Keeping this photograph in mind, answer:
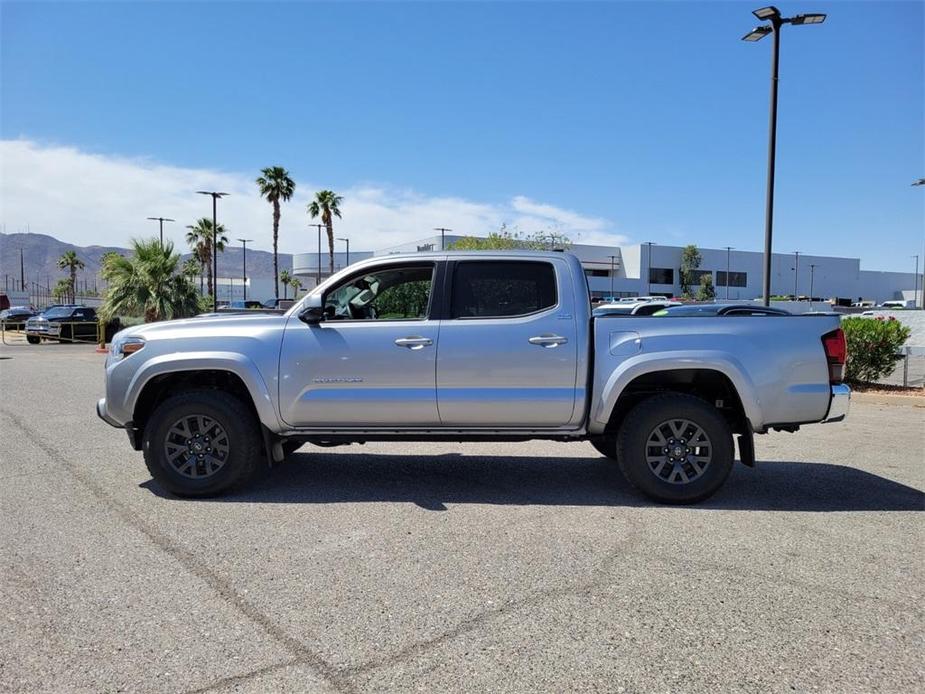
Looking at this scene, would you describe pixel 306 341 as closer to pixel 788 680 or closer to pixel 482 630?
pixel 482 630

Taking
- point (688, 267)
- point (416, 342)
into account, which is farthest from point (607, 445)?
point (688, 267)

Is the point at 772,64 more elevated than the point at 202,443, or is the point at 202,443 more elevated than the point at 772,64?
the point at 772,64

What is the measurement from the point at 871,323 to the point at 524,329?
10.9 m

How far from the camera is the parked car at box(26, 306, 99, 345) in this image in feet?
96.9

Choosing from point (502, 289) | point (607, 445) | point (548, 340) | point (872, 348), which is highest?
point (502, 289)

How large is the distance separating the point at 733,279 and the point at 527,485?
100765 mm

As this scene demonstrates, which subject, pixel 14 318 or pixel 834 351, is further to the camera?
pixel 14 318

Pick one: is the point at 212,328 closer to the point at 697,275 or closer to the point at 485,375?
the point at 485,375

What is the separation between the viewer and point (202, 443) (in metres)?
5.75

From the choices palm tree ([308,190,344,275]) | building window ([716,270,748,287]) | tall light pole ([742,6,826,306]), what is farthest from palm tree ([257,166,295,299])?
building window ([716,270,748,287])

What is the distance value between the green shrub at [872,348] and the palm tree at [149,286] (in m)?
21.0

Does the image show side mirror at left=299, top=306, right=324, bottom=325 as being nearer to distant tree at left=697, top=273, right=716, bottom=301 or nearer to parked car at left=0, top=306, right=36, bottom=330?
parked car at left=0, top=306, right=36, bottom=330

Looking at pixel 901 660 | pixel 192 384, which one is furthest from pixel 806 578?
pixel 192 384

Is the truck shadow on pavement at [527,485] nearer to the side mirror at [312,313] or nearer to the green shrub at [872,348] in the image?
the side mirror at [312,313]
